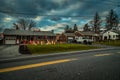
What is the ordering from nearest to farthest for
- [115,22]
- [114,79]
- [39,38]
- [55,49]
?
[114,79], [55,49], [39,38], [115,22]

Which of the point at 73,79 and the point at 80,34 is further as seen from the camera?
the point at 80,34

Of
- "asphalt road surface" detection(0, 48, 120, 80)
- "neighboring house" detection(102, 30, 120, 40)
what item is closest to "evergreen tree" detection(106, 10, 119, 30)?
"neighboring house" detection(102, 30, 120, 40)

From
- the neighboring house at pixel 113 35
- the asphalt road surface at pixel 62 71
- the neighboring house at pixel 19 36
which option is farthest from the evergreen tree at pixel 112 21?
the asphalt road surface at pixel 62 71

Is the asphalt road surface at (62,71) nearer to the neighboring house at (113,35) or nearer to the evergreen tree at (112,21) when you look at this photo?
the neighboring house at (113,35)

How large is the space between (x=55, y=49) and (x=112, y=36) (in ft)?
157

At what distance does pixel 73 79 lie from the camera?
15.0 ft

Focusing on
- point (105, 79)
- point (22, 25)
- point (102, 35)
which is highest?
point (22, 25)

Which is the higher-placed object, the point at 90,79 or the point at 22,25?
the point at 22,25

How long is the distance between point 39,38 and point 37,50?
26.3 m

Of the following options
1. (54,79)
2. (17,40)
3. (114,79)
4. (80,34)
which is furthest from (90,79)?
(80,34)

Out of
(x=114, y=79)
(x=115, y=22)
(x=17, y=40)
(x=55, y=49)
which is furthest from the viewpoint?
(x=115, y=22)

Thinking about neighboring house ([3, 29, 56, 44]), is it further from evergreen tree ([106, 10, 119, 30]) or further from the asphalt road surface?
evergreen tree ([106, 10, 119, 30])

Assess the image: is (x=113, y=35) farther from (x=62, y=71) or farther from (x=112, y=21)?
(x=62, y=71)

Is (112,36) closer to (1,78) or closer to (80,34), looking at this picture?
(80,34)
